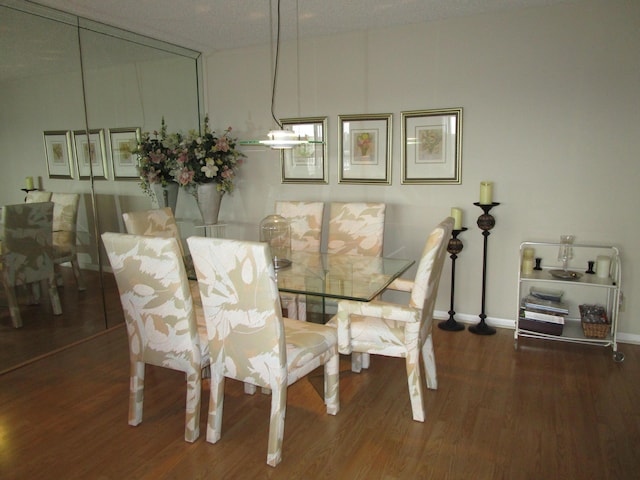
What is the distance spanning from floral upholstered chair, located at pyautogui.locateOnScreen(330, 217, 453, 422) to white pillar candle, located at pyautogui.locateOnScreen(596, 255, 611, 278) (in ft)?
4.88

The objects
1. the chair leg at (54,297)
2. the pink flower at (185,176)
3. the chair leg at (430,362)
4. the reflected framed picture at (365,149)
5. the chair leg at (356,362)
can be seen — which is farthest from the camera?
the pink flower at (185,176)

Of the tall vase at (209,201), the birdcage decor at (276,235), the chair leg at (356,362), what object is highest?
the tall vase at (209,201)

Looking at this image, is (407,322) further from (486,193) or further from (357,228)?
(486,193)

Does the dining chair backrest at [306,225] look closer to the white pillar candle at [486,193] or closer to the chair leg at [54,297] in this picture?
the white pillar candle at [486,193]

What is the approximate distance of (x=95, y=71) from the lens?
12.0ft

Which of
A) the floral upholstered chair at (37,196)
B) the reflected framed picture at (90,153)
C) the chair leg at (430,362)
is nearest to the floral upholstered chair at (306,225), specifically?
the chair leg at (430,362)

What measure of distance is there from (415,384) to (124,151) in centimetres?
305

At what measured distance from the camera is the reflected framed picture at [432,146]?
3.71m

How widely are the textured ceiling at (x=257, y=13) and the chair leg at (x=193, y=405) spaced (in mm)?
2469

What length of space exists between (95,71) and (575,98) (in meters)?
3.65

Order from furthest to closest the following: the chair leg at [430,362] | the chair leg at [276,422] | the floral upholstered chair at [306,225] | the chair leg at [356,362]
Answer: the floral upholstered chair at [306,225]
the chair leg at [356,362]
the chair leg at [430,362]
the chair leg at [276,422]

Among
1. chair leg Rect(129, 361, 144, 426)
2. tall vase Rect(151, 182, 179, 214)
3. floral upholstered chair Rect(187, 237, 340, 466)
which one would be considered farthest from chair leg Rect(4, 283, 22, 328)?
floral upholstered chair Rect(187, 237, 340, 466)

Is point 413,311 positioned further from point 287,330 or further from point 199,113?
point 199,113

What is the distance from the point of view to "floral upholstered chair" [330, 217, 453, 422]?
2.37 m
